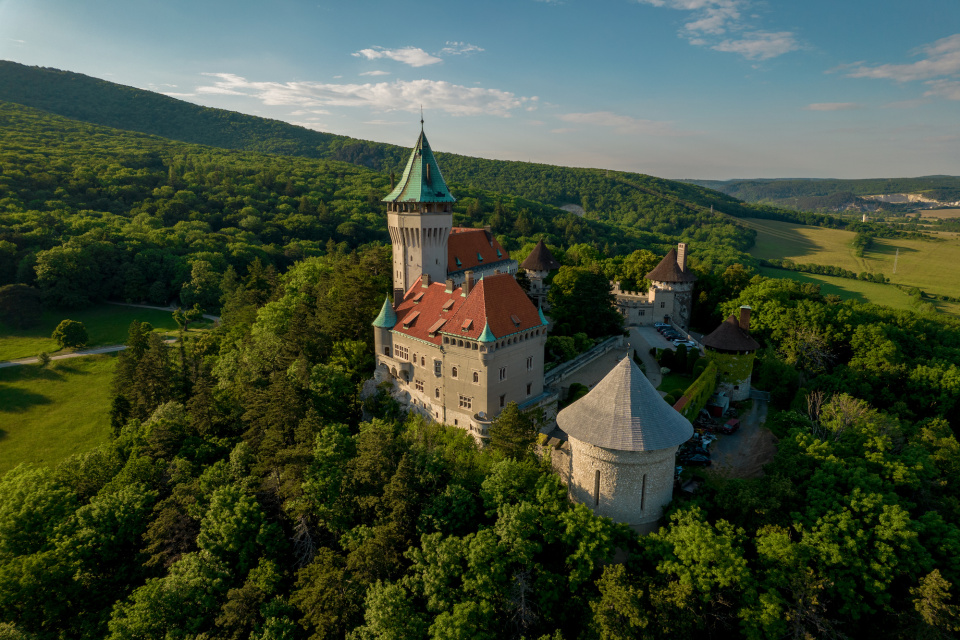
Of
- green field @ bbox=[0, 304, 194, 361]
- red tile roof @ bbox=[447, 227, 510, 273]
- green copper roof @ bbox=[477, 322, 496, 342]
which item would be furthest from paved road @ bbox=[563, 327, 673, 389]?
green field @ bbox=[0, 304, 194, 361]

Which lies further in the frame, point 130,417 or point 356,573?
point 130,417

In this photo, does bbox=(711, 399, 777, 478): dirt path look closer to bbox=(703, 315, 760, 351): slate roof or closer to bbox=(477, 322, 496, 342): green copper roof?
bbox=(703, 315, 760, 351): slate roof

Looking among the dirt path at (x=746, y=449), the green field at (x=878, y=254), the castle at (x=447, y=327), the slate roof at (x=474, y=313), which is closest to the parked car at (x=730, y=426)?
the dirt path at (x=746, y=449)

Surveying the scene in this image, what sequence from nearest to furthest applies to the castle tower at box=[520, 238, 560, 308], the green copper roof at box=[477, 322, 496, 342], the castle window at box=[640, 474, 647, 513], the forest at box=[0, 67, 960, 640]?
the forest at box=[0, 67, 960, 640] < the castle window at box=[640, 474, 647, 513] < the green copper roof at box=[477, 322, 496, 342] < the castle tower at box=[520, 238, 560, 308]

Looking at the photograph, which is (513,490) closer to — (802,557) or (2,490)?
(802,557)

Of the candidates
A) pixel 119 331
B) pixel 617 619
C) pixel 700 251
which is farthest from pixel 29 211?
pixel 700 251

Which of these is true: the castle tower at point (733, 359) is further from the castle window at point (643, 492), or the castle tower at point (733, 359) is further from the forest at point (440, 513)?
the castle window at point (643, 492)

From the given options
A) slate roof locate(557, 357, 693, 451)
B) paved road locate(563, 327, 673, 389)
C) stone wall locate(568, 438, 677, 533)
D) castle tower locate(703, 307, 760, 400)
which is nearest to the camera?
slate roof locate(557, 357, 693, 451)

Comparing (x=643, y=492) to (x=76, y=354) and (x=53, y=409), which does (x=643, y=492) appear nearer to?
(x=53, y=409)
